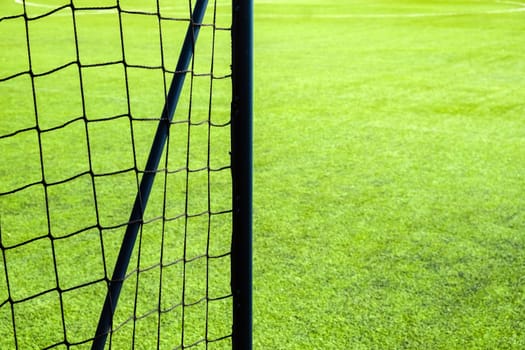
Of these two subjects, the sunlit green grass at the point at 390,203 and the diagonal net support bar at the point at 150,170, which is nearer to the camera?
the diagonal net support bar at the point at 150,170

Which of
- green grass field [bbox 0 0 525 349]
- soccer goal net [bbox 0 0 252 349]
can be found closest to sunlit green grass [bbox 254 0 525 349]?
green grass field [bbox 0 0 525 349]

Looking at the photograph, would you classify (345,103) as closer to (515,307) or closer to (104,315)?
(515,307)

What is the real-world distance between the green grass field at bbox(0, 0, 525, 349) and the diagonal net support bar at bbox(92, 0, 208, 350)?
49 centimetres

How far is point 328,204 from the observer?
12.1ft

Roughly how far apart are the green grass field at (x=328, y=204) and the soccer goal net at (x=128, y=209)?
2 cm

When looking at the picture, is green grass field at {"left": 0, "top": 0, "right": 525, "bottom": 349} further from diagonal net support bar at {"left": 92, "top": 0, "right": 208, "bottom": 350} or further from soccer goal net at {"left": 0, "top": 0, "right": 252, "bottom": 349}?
diagonal net support bar at {"left": 92, "top": 0, "right": 208, "bottom": 350}

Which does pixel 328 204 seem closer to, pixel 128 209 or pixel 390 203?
pixel 390 203

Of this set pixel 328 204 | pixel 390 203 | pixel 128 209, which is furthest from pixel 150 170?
pixel 390 203

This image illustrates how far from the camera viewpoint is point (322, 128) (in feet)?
16.8

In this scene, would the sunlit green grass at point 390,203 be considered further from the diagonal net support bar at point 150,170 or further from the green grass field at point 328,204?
the diagonal net support bar at point 150,170

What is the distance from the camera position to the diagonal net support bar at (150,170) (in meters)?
1.95

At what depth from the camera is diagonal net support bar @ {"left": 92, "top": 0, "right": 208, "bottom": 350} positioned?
6.39 feet

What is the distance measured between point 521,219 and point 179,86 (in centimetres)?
225

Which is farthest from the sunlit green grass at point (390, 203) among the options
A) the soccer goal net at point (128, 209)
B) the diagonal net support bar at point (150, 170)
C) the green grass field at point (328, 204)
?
the diagonal net support bar at point (150, 170)
